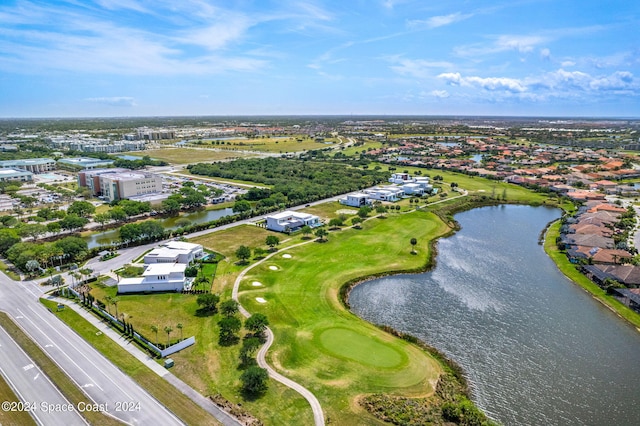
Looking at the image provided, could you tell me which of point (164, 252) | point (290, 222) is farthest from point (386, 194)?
point (164, 252)

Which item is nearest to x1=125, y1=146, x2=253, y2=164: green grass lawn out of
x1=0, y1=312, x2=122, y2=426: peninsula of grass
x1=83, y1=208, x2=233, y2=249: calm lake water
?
x1=83, y1=208, x2=233, y2=249: calm lake water

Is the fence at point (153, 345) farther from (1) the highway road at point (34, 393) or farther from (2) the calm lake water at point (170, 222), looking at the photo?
(2) the calm lake water at point (170, 222)

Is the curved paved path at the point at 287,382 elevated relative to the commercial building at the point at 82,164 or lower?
lower

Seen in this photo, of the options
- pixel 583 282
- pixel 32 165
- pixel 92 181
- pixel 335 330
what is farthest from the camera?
pixel 32 165

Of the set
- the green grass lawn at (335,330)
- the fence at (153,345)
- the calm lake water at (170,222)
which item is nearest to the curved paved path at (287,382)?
the green grass lawn at (335,330)

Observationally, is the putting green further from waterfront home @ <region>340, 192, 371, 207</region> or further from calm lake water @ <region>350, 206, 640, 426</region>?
waterfront home @ <region>340, 192, 371, 207</region>

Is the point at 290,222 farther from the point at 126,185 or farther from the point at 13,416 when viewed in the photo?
the point at 13,416

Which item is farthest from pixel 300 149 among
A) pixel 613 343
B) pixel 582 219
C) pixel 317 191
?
pixel 613 343
